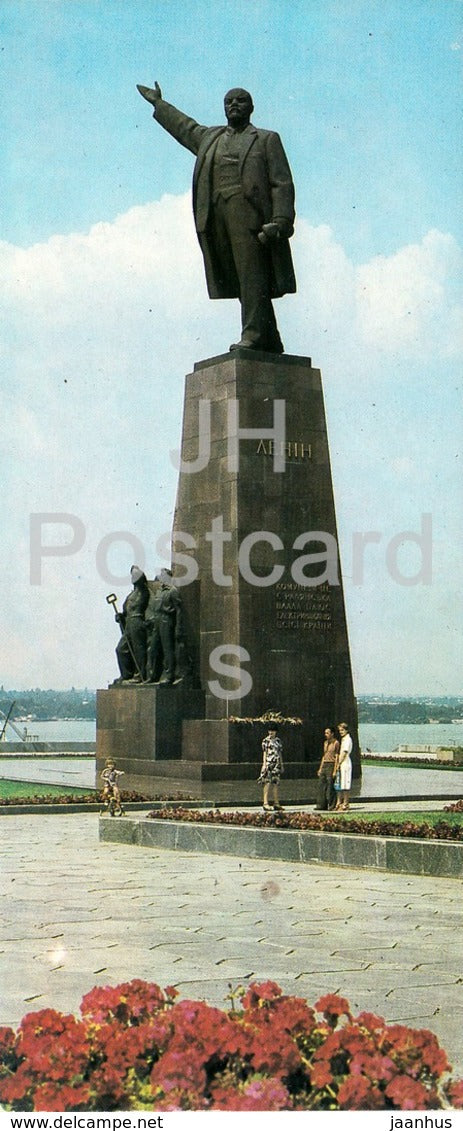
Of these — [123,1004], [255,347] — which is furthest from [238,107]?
[123,1004]

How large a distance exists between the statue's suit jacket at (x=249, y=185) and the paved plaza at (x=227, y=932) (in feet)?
39.1

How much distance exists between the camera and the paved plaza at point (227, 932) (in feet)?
26.5

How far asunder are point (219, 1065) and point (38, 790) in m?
18.4

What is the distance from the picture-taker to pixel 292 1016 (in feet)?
18.3

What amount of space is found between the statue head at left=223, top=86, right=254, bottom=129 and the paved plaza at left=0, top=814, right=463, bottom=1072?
1316 centimetres

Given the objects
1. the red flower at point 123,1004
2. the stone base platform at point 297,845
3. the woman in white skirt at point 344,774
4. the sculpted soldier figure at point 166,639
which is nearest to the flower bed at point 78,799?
the woman in white skirt at point 344,774

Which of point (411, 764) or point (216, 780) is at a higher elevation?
point (411, 764)

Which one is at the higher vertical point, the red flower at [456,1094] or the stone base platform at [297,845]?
the stone base platform at [297,845]

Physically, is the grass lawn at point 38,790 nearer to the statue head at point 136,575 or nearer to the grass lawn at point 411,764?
the statue head at point 136,575

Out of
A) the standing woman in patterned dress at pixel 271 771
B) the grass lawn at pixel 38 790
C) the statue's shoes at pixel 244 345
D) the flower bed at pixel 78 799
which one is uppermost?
the statue's shoes at pixel 244 345

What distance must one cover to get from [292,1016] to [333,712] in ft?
58.3

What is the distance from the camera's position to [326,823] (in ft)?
50.4

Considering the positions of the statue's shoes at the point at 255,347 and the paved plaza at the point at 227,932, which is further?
the statue's shoes at the point at 255,347

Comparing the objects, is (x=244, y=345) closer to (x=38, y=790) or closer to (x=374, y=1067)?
(x=38, y=790)
